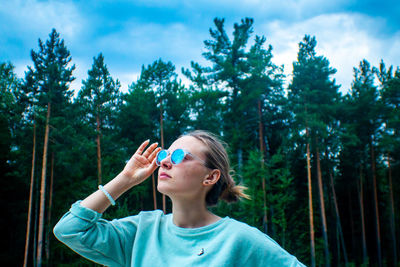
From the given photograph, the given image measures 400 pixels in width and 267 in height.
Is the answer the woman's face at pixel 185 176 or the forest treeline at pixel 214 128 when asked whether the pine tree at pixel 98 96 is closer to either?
the forest treeline at pixel 214 128

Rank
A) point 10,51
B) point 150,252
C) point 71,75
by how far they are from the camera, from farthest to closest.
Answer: point 10,51 < point 71,75 < point 150,252

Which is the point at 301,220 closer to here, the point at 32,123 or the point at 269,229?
the point at 269,229

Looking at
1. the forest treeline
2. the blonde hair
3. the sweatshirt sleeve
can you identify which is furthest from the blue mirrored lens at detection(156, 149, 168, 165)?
the forest treeline

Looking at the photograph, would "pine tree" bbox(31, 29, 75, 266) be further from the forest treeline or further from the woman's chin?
the woman's chin

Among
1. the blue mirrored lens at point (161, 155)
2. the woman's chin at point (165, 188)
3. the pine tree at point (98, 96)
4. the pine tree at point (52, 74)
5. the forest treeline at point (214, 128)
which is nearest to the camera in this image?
the woman's chin at point (165, 188)

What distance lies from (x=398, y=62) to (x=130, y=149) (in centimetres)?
1796

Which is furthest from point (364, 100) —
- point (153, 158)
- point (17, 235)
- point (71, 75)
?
point (17, 235)

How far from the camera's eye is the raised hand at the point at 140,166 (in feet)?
5.97

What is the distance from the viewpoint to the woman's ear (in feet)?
5.95

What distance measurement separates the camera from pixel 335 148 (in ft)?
59.6

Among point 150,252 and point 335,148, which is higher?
point 335,148

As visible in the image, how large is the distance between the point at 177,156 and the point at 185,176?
0.40 ft

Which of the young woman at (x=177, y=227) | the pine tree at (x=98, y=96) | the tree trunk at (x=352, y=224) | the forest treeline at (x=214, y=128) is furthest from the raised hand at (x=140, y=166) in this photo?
the tree trunk at (x=352, y=224)

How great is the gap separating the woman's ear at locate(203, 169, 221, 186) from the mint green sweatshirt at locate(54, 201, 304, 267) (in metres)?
0.25
